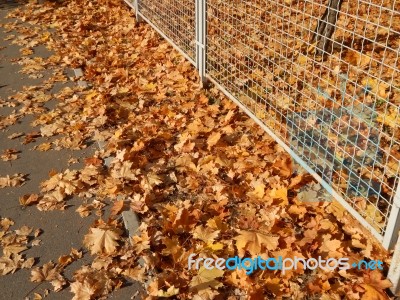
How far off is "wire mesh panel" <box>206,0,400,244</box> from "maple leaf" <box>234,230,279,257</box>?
643 millimetres

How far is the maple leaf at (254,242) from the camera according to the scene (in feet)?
9.30

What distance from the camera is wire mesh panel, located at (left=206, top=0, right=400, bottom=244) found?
9.70 ft

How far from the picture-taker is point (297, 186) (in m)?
3.48

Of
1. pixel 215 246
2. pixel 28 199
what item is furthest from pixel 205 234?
pixel 28 199

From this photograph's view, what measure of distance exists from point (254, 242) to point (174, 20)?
3.99 meters

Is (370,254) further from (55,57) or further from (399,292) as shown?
(55,57)

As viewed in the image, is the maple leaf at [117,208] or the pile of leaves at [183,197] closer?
the pile of leaves at [183,197]

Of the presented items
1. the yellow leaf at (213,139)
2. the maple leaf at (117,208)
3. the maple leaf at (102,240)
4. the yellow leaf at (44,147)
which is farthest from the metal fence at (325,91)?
the yellow leaf at (44,147)

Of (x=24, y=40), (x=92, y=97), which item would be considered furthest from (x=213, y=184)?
(x=24, y=40)

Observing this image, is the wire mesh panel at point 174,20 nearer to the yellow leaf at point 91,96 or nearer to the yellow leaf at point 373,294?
the yellow leaf at point 91,96

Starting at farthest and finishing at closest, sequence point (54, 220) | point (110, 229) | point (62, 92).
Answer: point (62, 92), point (54, 220), point (110, 229)

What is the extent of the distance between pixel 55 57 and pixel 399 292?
18.3 ft

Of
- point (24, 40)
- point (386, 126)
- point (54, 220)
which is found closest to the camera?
point (54, 220)

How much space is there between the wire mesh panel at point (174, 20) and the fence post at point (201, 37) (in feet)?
1.10
